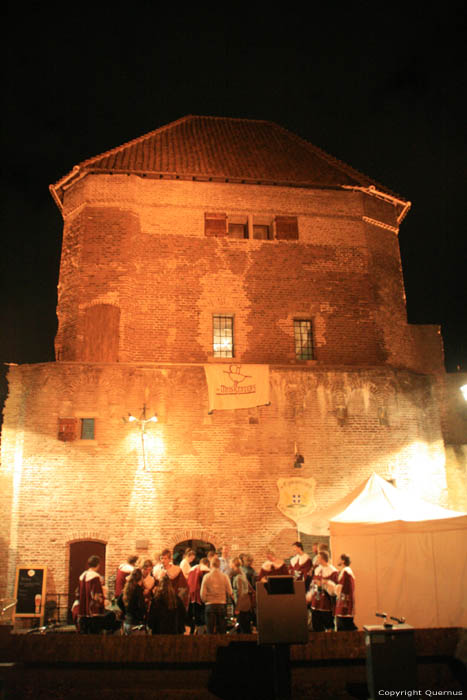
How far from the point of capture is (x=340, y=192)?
20.6 metres

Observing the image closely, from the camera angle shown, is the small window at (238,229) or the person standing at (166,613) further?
the small window at (238,229)

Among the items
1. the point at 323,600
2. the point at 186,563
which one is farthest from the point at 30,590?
the point at 323,600

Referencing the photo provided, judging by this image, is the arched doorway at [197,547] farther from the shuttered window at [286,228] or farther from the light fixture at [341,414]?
the shuttered window at [286,228]

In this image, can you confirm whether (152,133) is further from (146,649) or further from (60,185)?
(146,649)

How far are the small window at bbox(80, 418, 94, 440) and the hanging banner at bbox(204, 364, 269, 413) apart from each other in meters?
3.34

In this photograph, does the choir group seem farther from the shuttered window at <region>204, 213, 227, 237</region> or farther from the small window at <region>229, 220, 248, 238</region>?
the small window at <region>229, 220, 248, 238</region>

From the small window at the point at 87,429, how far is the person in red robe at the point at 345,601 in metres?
8.03

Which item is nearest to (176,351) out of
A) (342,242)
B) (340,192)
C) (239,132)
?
(342,242)

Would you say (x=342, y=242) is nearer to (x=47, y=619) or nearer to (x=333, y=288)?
(x=333, y=288)

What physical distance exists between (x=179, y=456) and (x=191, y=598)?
4.70m

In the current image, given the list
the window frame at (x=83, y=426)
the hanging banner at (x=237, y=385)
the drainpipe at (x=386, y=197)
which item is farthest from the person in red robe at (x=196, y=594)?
the drainpipe at (x=386, y=197)

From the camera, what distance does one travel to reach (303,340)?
19.1 m

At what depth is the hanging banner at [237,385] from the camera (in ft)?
53.0

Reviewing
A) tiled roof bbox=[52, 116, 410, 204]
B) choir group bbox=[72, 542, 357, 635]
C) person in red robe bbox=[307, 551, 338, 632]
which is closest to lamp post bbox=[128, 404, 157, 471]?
choir group bbox=[72, 542, 357, 635]
